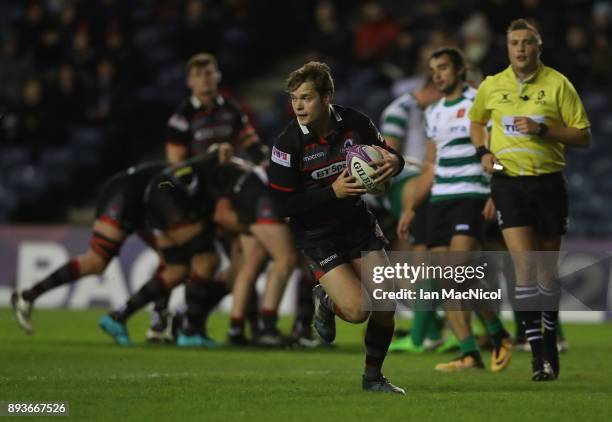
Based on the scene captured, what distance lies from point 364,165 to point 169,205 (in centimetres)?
455

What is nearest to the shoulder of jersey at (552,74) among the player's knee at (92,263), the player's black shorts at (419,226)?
the player's black shorts at (419,226)

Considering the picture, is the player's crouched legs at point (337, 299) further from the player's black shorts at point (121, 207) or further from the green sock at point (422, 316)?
the player's black shorts at point (121, 207)

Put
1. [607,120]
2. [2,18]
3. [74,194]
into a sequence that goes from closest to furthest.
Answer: [607,120], [74,194], [2,18]

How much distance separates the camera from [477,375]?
349 inches

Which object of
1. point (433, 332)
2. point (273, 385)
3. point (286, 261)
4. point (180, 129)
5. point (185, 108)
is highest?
point (185, 108)

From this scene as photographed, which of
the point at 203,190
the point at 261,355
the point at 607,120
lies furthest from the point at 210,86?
the point at 607,120

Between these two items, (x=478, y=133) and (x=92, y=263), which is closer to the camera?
(x=478, y=133)

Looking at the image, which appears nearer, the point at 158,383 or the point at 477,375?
the point at 158,383

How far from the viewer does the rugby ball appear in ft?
23.8

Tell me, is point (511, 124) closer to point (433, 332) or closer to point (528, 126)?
point (528, 126)

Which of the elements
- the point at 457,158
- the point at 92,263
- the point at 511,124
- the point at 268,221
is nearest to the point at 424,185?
the point at 457,158

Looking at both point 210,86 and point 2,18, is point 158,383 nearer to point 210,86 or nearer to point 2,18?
point 210,86

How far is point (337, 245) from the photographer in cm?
764

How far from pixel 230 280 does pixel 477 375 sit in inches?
153
